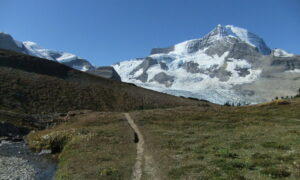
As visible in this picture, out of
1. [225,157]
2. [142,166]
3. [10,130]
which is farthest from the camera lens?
[10,130]

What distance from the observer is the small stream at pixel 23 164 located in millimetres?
27391

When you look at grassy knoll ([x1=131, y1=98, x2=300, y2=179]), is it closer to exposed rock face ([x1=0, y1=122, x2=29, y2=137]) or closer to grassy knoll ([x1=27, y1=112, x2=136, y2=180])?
grassy knoll ([x1=27, y1=112, x2=136, y2=180])

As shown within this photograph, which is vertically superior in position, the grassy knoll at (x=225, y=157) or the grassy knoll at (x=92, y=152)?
the grassy knoll at (x=225, y=157)

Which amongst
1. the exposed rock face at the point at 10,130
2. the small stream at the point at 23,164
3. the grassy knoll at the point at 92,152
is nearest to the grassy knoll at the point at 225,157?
the grassy knoll at the point at 92,152

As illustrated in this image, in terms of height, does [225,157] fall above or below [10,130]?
above

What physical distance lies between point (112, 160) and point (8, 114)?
167 ft

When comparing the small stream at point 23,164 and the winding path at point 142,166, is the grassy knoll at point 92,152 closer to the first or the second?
the winding path at point 142,166

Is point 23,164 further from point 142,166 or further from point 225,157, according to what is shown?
point 225,157

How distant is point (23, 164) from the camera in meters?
32.2

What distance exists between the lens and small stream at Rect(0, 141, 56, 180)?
89.9ft

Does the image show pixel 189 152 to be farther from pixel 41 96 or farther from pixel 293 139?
pixel 41 96

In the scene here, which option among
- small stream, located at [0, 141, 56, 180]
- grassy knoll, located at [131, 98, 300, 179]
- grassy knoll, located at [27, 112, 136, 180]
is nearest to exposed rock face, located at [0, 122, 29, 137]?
small stream, located at [0, 141, 56, 180]

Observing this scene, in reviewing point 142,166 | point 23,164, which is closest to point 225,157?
point 142,166

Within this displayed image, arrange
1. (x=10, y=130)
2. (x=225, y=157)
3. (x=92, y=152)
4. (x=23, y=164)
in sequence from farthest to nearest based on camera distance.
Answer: (x=10, y=130), (x=23, y=164), (x=92, y=152), (x=225, y=157)
